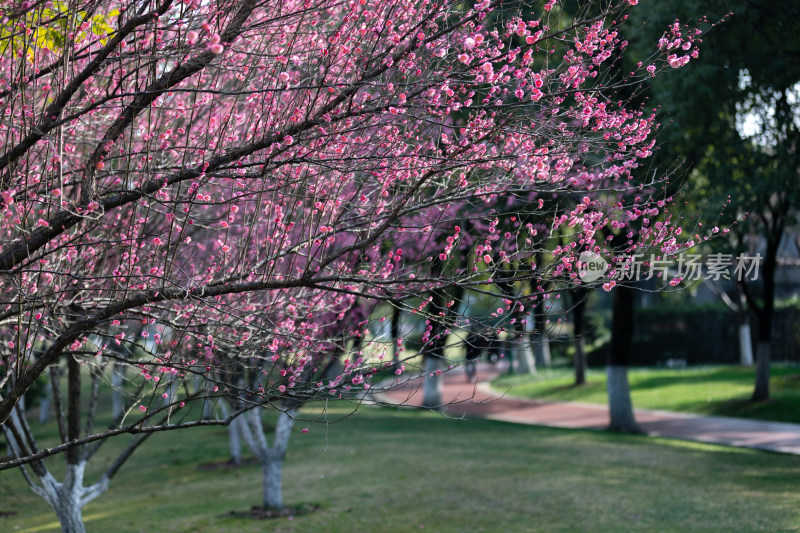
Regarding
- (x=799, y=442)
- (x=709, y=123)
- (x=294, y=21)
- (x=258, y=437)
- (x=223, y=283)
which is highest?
(x=709, y=123)

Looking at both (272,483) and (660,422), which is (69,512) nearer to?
(272,483)

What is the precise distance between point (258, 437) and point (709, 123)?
1156 centimetres

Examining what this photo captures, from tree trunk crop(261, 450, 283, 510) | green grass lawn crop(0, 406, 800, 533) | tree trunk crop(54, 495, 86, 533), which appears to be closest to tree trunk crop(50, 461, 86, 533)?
tree trunk crop(54, 495, 86, 533)

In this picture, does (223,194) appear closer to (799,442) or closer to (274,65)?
(274,65)

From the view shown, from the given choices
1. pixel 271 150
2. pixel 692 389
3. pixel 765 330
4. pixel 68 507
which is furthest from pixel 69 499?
pixel 692 389

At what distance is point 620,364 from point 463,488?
27.5 feet

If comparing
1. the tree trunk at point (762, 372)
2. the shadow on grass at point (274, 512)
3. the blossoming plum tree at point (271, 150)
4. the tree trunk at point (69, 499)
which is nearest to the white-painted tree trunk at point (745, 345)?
the tree trunk at point (762, 372)

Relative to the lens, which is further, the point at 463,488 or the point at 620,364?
the point at 620,364

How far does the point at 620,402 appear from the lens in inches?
826

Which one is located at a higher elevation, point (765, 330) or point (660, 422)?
point (765, 330)

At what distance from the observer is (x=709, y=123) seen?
1717 cm

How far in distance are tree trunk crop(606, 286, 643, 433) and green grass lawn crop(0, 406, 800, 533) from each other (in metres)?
1.34

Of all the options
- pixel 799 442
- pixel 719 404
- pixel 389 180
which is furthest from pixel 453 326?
pixel 719 404

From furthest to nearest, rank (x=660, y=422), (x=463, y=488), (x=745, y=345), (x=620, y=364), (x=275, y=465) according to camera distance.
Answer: (x=745, y=345), (x=660, y=422), (x=620, y=364), (x=463, y=488), (x=275, y=465)
